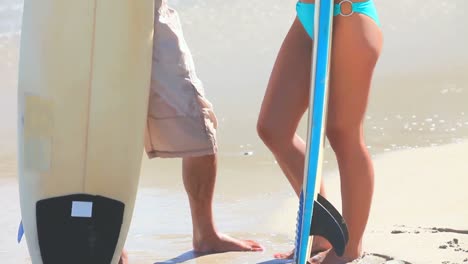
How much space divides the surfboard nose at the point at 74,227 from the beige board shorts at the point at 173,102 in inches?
13.5

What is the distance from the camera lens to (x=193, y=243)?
179 inches

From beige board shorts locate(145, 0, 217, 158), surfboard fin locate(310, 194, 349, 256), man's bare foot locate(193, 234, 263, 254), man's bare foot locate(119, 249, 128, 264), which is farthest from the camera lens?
man's bare foot locate(193, 234, 263, 254)

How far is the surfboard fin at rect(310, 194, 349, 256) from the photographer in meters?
3.82

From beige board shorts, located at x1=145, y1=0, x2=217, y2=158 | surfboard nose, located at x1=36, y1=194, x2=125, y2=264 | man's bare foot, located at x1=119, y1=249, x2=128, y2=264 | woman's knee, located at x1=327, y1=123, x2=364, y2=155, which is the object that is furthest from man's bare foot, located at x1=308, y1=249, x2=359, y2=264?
surfboard nose, located at x1=36, y1=194, x2=125, y2=264

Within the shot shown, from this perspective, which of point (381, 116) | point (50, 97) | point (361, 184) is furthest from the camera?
point (381, 116)

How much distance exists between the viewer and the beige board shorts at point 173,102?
4.07 meters

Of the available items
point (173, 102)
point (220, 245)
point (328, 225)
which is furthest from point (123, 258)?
point (328, 225)

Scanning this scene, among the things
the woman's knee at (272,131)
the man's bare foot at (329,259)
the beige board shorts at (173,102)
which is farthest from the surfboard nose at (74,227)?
the man's bare foot at (329,259)

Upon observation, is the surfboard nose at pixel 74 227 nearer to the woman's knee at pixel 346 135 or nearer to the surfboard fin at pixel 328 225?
the surfboard fin at pixel 328 225

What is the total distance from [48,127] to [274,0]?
5.80m

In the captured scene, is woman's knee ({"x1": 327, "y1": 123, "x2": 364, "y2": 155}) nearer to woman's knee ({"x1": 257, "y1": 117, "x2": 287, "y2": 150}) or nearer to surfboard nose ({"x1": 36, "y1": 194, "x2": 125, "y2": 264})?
woman's knee ({"x1": 257, "y1": 117, "x2": 287, "y2": 150})

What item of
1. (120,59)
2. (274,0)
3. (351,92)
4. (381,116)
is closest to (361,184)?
(351,92)

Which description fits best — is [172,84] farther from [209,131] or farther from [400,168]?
[400,168]

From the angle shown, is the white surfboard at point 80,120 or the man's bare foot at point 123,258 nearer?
the white surfboard at point 80,120
